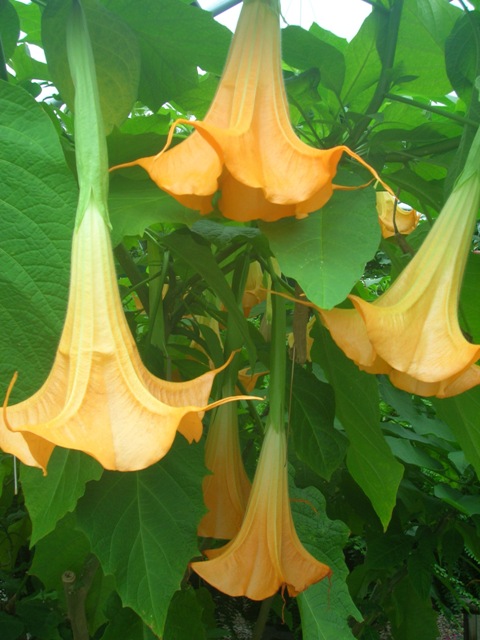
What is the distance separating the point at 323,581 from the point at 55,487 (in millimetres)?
360

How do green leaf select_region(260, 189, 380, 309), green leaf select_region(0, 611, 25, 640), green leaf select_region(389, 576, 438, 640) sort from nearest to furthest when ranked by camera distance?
green leaf select_region(260, 189, 380, 309) < green leaf select_region(0, 611, 25, 640) < green leaf select_region(389, 576, 438, 640)

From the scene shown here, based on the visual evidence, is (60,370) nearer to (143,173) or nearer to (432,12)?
(143,173)

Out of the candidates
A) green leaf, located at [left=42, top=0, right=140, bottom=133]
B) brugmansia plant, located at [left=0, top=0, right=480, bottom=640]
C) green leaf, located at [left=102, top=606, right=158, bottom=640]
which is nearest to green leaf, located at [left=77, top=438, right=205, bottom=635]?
brugmansia plant, located at [left=0, top=0, right=480, bottom=640]

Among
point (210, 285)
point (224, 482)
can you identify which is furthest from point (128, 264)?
point (224, 482)

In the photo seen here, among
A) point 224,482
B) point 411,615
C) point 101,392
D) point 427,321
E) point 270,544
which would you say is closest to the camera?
point 101,392

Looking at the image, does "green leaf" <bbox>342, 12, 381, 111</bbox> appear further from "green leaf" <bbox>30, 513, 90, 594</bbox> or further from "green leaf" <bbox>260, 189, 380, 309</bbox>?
"green leaf" <bbox>30, 513, 90, 594</bbox>

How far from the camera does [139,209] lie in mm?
576

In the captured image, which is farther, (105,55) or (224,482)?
(224,482)

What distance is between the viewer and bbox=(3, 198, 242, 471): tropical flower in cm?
35

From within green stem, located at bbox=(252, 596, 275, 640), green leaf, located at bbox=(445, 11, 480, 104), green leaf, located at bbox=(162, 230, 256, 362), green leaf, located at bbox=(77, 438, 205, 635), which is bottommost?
green stem, located at bbox=(252, 596, 275, 640)

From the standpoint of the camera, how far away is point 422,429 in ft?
4.03

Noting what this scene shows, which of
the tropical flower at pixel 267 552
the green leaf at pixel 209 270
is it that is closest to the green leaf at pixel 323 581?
the tropical flower at pixel 267 552

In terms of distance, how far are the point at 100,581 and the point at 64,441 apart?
796 mm

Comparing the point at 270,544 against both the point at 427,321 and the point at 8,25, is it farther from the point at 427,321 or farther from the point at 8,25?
the point at 8,25
